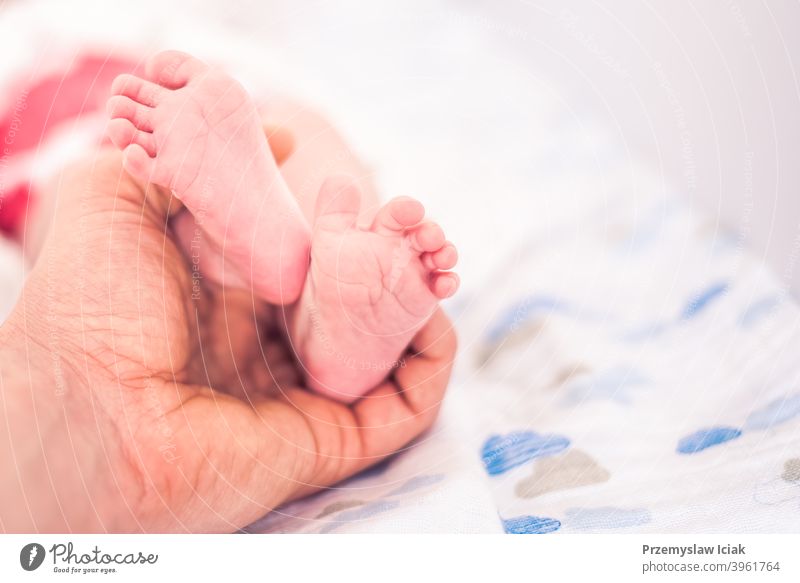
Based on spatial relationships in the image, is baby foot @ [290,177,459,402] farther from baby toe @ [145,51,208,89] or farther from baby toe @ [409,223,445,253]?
baby toe @ [145,51,208,89]

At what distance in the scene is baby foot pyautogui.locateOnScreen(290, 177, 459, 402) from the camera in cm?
52

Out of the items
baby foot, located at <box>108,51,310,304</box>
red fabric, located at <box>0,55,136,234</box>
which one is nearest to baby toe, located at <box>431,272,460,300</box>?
baby foot, located at <box>108,51,310,304</box>

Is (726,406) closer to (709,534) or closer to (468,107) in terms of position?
(709,534)

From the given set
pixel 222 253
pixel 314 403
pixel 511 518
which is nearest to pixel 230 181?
pixel 222 253

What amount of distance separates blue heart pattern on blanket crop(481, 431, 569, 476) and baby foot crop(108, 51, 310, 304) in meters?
0.20

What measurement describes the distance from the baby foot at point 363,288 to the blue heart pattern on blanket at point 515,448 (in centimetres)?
10

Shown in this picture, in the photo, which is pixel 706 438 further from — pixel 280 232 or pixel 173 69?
pixel 173 69

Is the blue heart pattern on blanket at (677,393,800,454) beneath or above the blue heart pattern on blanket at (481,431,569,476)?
above

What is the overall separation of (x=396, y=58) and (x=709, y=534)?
1.59 ft

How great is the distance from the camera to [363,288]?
0.53 meters

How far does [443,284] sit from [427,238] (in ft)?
0.12

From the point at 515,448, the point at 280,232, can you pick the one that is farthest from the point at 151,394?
the point at 515,448

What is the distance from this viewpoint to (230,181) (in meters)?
0.55

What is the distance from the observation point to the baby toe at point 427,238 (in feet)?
1.67
